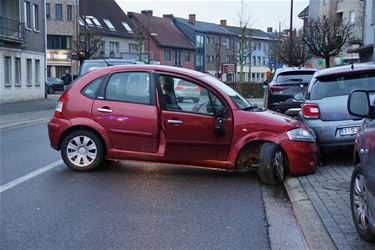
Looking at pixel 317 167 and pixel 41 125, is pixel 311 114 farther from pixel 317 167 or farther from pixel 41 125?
pixel 41 125

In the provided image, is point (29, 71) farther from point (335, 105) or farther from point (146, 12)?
point (146, 12)

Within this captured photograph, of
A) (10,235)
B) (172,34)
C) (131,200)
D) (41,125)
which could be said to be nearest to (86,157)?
(131,200)

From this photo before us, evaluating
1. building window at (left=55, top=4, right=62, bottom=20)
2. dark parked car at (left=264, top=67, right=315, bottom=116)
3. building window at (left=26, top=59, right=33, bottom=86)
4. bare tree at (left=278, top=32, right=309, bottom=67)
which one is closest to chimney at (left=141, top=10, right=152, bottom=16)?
building window at (left=55, top=4, right=62, bottom=20)

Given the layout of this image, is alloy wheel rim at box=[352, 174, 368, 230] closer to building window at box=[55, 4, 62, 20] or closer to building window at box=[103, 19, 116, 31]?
building window at box=[55, 4, 62, 20]

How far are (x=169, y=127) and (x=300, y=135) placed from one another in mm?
1921

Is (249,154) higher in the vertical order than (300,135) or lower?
lower

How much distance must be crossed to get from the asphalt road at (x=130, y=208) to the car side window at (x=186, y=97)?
106 cm

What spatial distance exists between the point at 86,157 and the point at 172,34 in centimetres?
7753

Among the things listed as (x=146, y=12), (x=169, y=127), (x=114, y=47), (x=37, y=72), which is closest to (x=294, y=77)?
(x=169, y=127)

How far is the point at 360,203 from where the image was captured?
5074 mm

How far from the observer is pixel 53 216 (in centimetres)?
600

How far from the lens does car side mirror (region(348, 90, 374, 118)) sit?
194 inches

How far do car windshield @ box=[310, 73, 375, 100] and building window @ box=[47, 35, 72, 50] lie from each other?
54.4 meters

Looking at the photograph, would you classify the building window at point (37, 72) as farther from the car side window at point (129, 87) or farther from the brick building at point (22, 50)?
the car side window at point (129, 87)
